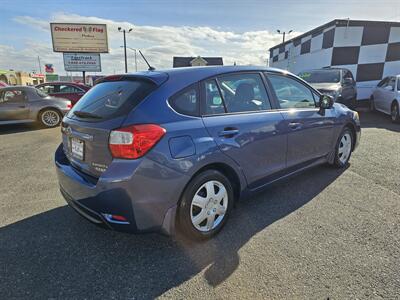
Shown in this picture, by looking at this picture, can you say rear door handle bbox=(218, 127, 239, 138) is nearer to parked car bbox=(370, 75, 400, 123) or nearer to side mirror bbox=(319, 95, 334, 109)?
side mirror bbox=(319, 95, 334, 109)

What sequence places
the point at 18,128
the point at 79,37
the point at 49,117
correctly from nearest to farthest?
1. the point at 18,128
2. the point at 49,117
3. the point at 79,37

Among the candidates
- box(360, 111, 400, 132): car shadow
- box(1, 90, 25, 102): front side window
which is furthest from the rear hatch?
box(360, 111, 400, 132): car shadow

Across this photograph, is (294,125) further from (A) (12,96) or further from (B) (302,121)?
(A) (12,96)

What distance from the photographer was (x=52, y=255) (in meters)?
2.33

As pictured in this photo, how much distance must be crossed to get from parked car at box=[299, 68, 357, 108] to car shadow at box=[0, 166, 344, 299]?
6.69 m

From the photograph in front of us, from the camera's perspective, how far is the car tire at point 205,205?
90.3 inches

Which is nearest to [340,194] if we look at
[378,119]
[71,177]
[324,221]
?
[324,221]

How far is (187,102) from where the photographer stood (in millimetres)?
2316

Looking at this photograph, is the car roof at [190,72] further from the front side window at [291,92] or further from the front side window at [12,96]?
the front side window at [12,96]

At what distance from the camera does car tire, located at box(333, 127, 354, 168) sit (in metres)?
4.07

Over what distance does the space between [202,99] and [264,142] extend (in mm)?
856

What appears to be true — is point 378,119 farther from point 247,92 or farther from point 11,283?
point 11,283

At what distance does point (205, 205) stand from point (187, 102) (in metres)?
0.93

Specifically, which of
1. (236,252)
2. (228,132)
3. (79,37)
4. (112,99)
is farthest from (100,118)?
(79,37)
